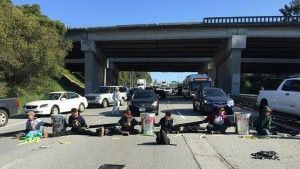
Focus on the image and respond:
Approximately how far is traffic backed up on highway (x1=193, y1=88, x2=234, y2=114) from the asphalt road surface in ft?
31.2

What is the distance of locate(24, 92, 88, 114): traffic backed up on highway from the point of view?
2670 centimetres

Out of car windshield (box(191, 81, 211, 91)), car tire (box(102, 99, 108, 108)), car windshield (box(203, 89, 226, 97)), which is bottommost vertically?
car tire (box(102, 99, 108, 108))

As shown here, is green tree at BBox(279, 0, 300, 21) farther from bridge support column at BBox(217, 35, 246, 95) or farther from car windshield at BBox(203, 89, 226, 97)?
car windshield at BBox(203, 89, 226, 97)

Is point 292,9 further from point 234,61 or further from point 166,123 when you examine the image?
point 166,123

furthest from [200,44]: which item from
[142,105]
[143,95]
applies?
[142,105]

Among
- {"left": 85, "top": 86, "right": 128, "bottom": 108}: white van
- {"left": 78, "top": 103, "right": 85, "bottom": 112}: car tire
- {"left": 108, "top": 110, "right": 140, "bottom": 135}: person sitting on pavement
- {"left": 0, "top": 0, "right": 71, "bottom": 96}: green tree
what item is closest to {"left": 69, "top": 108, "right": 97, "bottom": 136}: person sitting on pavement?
{"left": 108, "top": 110, "right": 140, "bottom": 135}: person sitting on pavement

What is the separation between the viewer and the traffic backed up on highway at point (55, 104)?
87.6ft

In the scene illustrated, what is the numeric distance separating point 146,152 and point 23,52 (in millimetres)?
28187

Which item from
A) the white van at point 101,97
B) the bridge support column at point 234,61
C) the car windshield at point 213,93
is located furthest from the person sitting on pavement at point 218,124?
the bridge support column at point 234,61

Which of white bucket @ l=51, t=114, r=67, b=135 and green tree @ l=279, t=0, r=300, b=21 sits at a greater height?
green tree @ l=279, t=0, r=300, b=21

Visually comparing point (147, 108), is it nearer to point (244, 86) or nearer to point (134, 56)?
point (134, 56)

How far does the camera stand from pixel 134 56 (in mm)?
76125

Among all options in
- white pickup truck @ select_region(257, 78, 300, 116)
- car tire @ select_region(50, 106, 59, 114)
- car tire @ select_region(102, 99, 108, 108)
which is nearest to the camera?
white pickup truck @ select_region(257, 78, 300, 116)

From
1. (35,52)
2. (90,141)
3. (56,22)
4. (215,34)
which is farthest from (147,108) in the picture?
(56,22)
